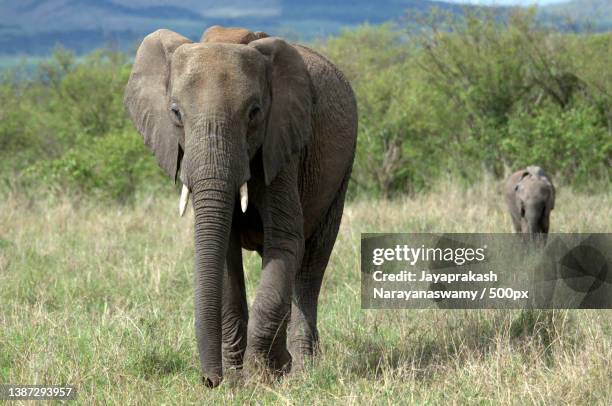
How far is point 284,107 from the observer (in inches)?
218

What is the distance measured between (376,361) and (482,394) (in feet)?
3.26

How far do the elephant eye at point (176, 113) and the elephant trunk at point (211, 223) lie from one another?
10.0 inches

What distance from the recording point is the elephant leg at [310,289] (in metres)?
6.30

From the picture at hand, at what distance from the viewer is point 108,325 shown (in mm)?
6613

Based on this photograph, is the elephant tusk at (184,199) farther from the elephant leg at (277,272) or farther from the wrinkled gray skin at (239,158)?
the elephant leg at (277,272)

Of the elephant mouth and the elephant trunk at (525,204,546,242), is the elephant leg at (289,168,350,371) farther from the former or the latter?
the elephant trunk at (525,204,546,242)

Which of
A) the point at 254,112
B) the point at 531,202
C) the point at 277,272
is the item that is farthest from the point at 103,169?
the point at 254,112

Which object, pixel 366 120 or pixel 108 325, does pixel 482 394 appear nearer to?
pixel 108 325

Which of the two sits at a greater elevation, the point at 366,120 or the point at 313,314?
the point at 313,314

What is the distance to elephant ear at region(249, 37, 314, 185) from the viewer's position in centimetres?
539

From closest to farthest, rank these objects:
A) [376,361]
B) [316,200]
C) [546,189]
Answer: [376,361], [316,200], [546,189]

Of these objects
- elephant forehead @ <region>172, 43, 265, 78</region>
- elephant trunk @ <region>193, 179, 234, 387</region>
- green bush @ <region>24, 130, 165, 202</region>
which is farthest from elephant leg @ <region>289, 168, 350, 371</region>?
green bush @ <region>24, 130, 165, 202</region>

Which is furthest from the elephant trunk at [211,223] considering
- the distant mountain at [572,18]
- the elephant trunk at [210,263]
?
the distant mountain at [572,18]

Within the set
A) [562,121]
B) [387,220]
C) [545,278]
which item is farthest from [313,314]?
[562,121]
